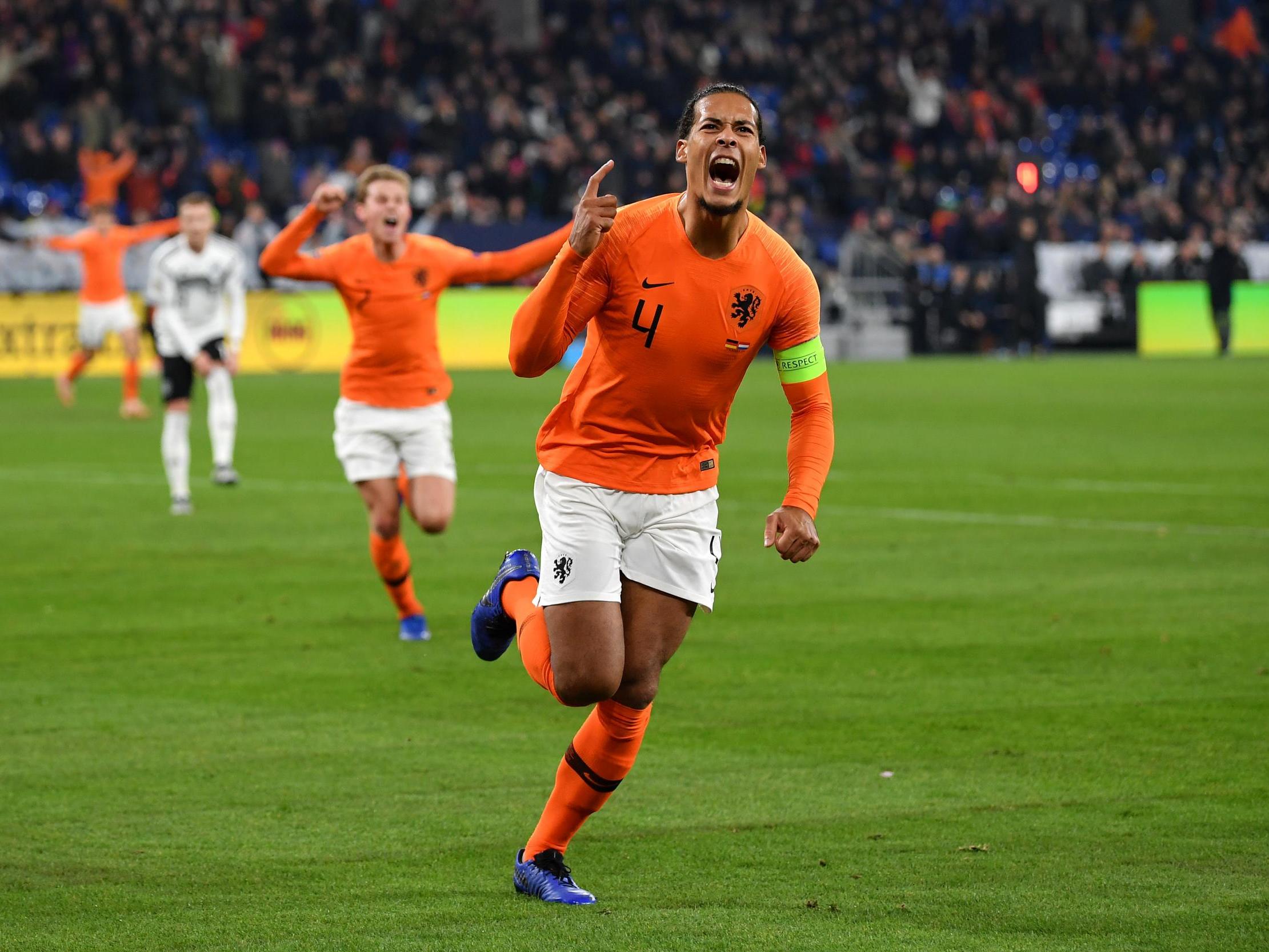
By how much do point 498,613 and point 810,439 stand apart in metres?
1.22

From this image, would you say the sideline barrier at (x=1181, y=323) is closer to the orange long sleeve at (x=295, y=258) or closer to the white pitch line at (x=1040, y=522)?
the white pitch line at (x=1040, y=522)

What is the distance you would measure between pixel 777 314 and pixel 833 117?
3876cm

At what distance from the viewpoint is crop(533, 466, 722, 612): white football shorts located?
17.5 feet

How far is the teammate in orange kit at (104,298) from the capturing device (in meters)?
24.0

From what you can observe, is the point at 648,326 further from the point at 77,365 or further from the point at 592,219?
the point at 77,365

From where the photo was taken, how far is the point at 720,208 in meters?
5.22

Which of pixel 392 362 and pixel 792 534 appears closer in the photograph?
pixel 792 534

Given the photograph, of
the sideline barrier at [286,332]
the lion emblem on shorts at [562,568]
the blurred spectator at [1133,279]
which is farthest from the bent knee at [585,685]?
the blurred spectator at [1133,279]

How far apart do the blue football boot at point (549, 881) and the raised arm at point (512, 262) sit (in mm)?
3904

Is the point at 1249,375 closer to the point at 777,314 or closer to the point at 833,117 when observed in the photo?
the point at 833,117

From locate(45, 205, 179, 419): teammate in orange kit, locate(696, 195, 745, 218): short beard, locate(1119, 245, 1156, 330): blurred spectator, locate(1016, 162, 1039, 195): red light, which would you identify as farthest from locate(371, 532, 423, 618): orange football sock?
locate(1016, 162, 1039, 195): red light

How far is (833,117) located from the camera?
4331cm

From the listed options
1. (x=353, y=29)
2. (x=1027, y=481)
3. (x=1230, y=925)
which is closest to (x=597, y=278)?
(x=1230, y=925)

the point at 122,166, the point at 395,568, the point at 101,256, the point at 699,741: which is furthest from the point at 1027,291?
the point at 699,741
